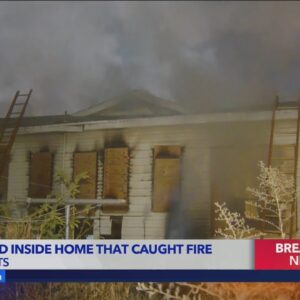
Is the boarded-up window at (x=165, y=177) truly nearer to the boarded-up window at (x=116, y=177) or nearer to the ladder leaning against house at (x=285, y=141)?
the boarded-up window at (x=116, y=177)

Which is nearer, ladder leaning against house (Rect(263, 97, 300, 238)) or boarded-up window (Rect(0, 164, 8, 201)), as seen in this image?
ladder leaning against house (Rect(263, 97, 300, 238))

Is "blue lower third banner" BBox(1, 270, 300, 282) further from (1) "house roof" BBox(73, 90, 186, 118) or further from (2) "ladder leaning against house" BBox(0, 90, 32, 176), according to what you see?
(1) "house roof" BBox(73, 90, 186, 118)

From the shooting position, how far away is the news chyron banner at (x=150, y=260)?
4.63 m

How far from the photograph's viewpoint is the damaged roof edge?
455cm

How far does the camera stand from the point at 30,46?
466 centimetres

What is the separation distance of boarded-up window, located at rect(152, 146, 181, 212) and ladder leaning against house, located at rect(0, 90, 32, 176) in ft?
3.40

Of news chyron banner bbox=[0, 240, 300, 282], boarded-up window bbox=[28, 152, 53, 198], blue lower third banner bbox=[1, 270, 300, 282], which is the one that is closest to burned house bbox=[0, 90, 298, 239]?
boarded-up window bbox=[28, 152, 53, 198]

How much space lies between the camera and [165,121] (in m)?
4.57

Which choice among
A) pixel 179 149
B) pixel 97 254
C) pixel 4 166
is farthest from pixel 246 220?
pixel 4 166

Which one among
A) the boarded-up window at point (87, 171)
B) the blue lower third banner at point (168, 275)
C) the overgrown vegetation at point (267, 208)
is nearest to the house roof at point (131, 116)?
the boarded-up window at point (87, 171)

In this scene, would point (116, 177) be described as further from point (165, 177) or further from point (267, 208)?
point (267, 208)

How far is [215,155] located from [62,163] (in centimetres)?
110

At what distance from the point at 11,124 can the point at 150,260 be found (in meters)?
1.41

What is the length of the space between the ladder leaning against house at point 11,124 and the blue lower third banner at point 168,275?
881 millimetres
